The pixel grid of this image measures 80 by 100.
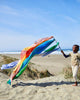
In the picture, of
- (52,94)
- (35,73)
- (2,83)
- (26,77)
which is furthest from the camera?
(35,73)

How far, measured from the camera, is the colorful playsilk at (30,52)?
5.82 m

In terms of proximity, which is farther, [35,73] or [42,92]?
[35,73]

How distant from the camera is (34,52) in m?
6.00

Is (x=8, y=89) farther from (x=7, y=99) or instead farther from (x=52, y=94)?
(x=52, y=94)

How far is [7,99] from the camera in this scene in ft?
14.5

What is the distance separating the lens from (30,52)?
5.99 meters

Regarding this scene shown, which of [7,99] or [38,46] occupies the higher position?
[38,46]

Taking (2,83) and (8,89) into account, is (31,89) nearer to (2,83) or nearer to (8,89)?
(8,89)

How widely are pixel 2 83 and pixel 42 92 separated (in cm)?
185

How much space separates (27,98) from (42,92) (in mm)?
687

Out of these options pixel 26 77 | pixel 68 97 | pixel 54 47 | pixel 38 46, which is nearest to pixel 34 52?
pixel 38 46

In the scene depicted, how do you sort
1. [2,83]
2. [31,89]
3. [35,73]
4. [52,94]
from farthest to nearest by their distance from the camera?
[35,73]
[2,83]
[31,89]
[52,94]

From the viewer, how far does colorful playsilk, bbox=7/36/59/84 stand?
5816 mm

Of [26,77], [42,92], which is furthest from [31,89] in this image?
[26,77]
